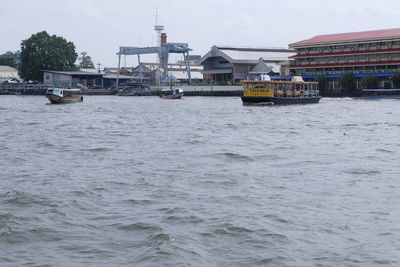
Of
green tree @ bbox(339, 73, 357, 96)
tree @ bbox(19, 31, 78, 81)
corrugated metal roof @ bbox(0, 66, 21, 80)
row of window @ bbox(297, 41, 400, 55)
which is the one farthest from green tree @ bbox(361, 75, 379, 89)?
corrugated metal roof @ bbox(0, 66, 21, 80)

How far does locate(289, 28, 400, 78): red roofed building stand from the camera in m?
80.8

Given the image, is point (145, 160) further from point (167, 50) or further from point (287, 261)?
point (167, 50)

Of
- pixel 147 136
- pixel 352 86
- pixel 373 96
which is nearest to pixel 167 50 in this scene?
pixel 352 86

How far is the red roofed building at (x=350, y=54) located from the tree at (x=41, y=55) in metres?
38.1

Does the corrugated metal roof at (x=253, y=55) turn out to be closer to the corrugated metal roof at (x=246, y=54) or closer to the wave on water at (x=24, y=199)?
the corrugated metal roof at (x=246, y=54)

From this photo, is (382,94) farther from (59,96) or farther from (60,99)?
(59,96)

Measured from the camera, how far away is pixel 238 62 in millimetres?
97188

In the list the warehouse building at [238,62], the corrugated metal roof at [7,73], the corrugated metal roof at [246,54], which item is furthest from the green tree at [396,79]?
the corrugated metal roof at [7,73]

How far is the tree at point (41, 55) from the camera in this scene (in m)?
106

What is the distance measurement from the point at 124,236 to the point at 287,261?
2.34 metres

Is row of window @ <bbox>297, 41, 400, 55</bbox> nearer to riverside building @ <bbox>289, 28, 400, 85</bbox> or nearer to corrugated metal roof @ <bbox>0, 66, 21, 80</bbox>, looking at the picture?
riverside building @ <bbox>289, 28, 400, 85</bbox>

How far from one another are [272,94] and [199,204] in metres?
41.5

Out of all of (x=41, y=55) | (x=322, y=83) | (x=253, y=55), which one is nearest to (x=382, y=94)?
(x=322, y=83)

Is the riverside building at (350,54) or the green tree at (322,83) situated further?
the green tree at (322,83)
